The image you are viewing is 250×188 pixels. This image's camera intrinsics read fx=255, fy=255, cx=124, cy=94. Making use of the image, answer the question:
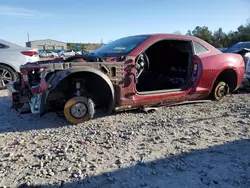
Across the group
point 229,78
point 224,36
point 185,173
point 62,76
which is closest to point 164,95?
point 62,76

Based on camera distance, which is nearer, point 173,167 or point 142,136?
point 173,167

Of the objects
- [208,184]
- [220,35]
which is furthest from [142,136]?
[220,35]

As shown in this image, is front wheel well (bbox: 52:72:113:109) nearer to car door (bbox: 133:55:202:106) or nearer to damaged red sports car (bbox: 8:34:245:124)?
damaged red sports car (bbox: 8:34:245:124)

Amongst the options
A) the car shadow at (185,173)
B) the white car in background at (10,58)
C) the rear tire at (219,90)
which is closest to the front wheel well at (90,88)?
the car shadow at (185,173)

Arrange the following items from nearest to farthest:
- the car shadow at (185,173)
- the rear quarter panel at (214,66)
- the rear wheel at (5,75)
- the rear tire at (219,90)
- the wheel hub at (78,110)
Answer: the car shadow at (185,173), the wheel hub at (78,110), the rear quarter panel at (214,66), the rear tire at (219,90), the rear wheel at (5,75)

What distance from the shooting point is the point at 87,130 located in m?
3.97

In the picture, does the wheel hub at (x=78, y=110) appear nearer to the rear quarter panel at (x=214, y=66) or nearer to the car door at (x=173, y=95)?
the car door at (x=173, y=95)

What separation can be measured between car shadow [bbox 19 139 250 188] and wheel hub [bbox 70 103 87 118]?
1627 mm

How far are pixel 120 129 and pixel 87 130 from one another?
0.52 m

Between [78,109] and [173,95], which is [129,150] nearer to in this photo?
[78,109]

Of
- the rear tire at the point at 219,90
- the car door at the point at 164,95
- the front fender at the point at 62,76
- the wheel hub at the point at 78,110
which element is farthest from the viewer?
the rear tire at the point at 219,90

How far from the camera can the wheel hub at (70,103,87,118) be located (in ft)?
13.7

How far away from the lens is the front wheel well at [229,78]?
5922 millimetres

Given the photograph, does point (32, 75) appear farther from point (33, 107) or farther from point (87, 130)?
point (87, 130)
